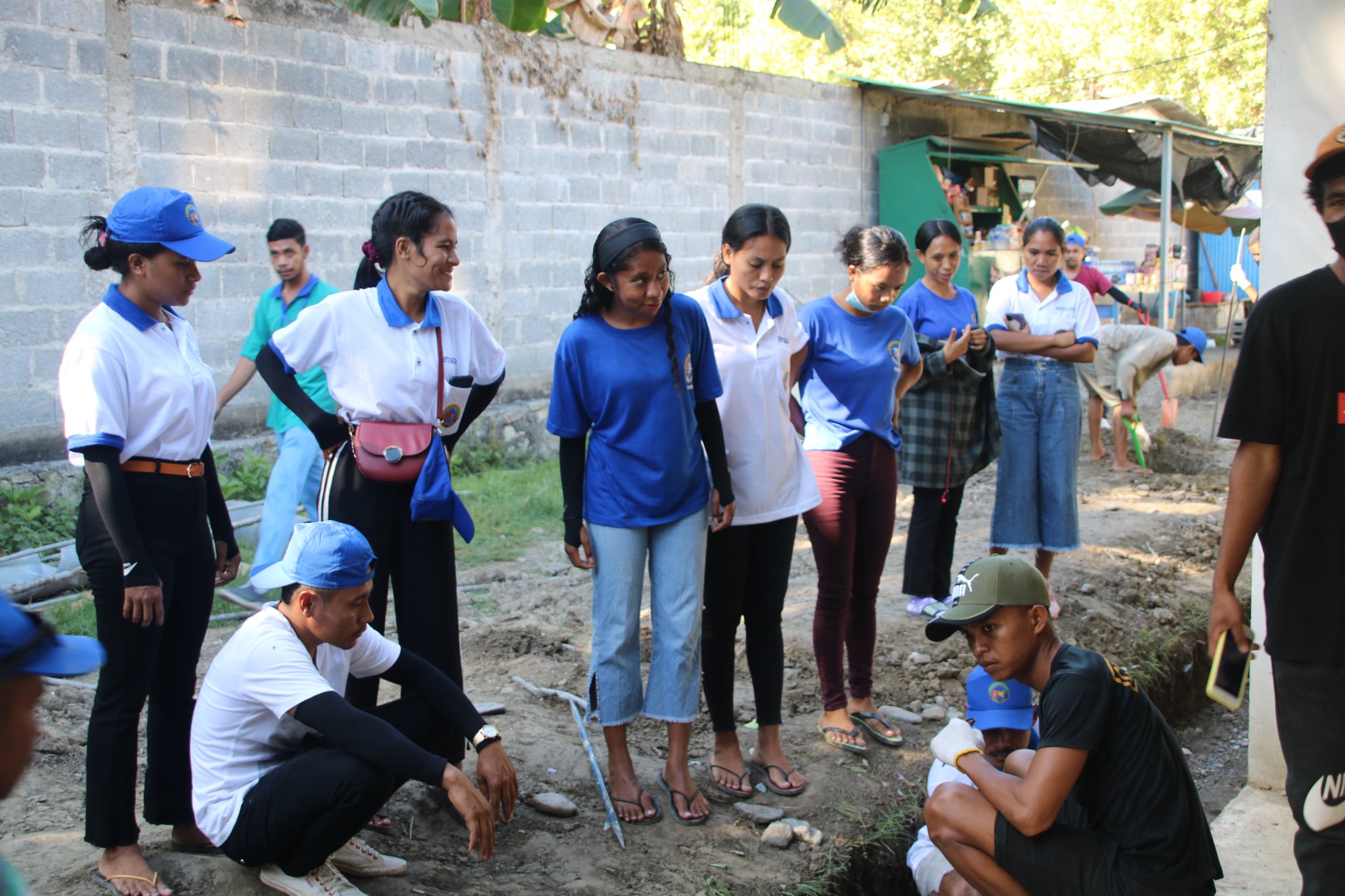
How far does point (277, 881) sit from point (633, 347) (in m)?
1.75

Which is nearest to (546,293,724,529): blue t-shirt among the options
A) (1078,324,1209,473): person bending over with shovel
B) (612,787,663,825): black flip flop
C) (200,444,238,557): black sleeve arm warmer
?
(612,787,663,825): black flip flop

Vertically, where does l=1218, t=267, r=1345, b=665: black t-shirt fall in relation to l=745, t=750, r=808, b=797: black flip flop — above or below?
above

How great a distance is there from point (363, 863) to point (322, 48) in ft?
21.2

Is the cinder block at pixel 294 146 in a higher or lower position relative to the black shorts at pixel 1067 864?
higher

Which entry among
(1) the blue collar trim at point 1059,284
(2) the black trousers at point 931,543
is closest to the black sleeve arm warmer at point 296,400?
(2) the black trousers at point 931,543

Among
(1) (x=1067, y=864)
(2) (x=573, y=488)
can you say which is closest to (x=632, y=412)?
(2) (x=573, y=488)

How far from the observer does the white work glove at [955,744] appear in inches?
113

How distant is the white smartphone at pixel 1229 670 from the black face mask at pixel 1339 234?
0.87 meters

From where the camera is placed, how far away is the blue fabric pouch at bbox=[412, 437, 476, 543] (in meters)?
3.24

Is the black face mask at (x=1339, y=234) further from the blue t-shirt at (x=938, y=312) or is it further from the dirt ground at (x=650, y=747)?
the blue t-shirt at (x=938, y=312)

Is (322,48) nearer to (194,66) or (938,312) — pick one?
(194,66)

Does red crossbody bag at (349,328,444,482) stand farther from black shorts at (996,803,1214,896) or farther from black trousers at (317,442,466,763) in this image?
black shorts at (996,803,1214,896)

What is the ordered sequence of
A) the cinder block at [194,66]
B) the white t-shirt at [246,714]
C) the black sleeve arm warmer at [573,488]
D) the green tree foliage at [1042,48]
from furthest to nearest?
→ the green tree foliage at [1042,48] < the cinder block at [194,66] < the black sleeve arm warmer at [573,488] < the white t-shirt at [246,714]

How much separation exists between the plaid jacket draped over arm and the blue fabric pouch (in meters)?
2.44
